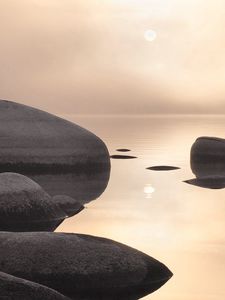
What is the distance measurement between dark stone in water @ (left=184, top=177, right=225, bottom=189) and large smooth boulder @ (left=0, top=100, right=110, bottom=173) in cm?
218

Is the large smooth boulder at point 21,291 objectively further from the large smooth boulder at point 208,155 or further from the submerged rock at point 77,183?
the large smooth boulder at point 208,155

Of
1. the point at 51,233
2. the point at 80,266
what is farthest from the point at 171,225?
the point at 80,266

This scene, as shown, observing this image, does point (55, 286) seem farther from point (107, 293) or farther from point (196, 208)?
point (196, 208)

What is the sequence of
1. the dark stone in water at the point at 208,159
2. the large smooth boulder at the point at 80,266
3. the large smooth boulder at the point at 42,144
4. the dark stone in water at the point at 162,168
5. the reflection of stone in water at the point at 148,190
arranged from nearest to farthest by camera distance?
the large smooth boulder at the point at 80,266, the reflection of stone in water at the point at 148,190, the large smooth boulder at the point at 42,144, the dark stone in water at the point at 208,159, the dark stone in water at the point at 162,168

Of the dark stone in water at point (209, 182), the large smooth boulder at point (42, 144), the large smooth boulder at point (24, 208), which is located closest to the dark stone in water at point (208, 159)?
the dark stone in water at point (209, 182)

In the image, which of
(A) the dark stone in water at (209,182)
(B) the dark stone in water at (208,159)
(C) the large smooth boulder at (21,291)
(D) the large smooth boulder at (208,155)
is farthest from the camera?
(D) the large smooth boulder at (208,155)

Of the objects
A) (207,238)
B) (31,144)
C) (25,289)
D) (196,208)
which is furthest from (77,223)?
(31,144)

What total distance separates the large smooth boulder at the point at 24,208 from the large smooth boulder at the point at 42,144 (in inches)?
195

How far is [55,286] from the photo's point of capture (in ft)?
14.9

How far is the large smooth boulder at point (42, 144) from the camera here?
41.2ft

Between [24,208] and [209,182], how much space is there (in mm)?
6022

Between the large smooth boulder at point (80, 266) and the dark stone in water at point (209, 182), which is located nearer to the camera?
the large smooth boulder at point (80, 266)

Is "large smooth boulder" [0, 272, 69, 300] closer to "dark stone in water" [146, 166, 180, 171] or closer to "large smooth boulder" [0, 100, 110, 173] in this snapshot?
"large smooth boulder" [0, 100, 110, 173]

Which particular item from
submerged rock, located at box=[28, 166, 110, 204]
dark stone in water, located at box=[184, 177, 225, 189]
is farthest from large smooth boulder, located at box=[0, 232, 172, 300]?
dark stone in water, located at box=[184, 177, 225, 189]
